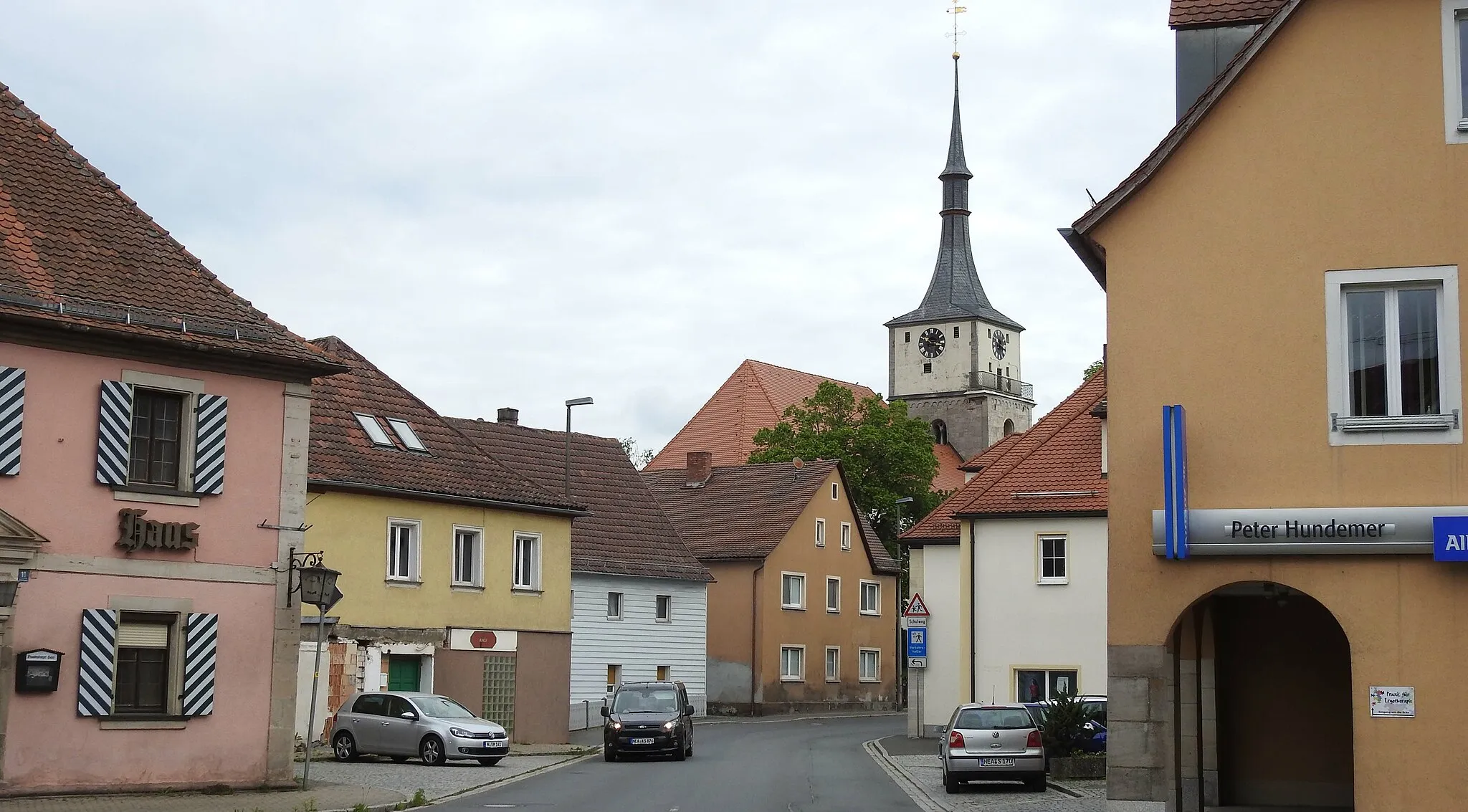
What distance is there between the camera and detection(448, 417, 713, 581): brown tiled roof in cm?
4991

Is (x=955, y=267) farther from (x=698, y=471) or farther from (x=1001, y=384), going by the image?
(x=698, y=471)

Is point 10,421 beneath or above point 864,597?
above

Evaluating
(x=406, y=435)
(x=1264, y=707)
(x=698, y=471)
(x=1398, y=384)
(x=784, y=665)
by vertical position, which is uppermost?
(x=698, y=471)

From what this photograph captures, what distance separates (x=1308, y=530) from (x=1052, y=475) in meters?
23.1

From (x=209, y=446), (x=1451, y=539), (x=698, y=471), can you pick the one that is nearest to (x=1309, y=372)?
(x=1451, y=539)

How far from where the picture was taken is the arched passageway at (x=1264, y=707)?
21.2m

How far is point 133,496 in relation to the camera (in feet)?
77.5

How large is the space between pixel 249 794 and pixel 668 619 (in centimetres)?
2935

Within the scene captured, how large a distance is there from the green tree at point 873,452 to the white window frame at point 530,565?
118ft

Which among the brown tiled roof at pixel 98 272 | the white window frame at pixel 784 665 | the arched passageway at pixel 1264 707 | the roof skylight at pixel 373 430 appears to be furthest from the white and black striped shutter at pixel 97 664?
the white window frame at pixel 784 665

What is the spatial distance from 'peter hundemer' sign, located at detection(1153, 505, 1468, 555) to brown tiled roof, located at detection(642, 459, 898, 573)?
43.1 m

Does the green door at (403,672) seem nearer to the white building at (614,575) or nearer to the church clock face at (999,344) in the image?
the white building at (614,575)

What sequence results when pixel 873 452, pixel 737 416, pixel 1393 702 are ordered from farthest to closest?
1. pixel 737 416
2. pixel 873 452
3. pixel 1393 702

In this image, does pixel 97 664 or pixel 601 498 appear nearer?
pixel 97 664
